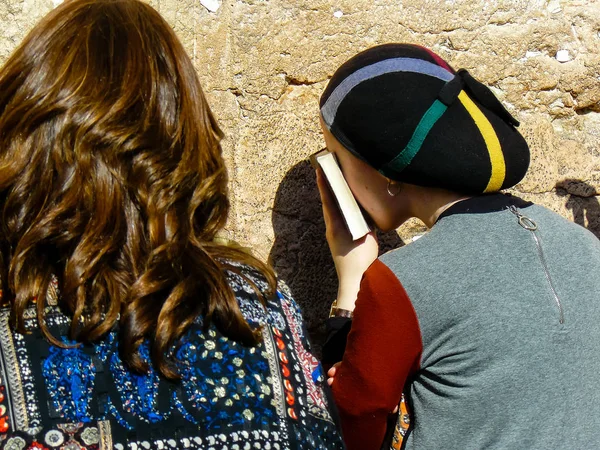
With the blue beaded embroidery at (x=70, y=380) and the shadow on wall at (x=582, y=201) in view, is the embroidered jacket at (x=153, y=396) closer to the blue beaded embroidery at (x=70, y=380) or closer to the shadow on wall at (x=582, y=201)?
the blue beaded embroidery at (x=70, y=380)

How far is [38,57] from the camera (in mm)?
1243

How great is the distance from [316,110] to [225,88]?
0.24 m

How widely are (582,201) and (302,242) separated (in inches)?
32.6

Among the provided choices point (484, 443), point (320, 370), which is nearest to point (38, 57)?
point (320, 370)

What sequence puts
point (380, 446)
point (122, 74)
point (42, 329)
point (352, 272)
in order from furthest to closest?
1. point (352, 272)
2. point (380, 446)
3. point (122, 74)
4. point (42, 329)

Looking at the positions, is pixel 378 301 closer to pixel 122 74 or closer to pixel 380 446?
pixel 380 446

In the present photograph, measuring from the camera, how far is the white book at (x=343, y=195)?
174 centimetres

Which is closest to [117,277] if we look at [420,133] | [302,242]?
[420,133]

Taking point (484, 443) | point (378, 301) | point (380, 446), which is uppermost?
point (378, 301)

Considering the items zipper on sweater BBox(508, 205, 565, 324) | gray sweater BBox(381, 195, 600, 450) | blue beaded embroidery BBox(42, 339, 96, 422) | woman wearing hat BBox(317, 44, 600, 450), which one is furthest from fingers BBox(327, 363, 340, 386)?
blue beaded embroidery BBox(42, 339, 96, 422)

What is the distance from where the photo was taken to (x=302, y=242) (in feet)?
6.81

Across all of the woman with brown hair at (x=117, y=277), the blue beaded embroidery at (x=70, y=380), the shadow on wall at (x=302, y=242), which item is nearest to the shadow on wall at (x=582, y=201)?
the shadow on wall at (x=302, y=242)

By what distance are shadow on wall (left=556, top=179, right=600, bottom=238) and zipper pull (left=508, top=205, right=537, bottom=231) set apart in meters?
0.81

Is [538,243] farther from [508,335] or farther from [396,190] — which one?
[396,190]
